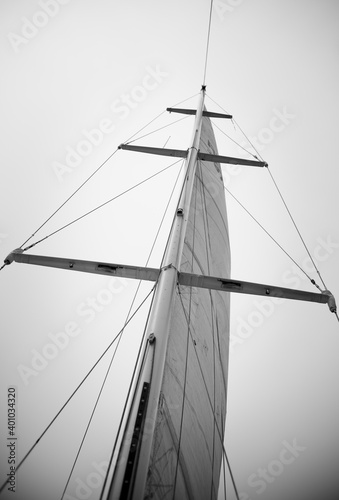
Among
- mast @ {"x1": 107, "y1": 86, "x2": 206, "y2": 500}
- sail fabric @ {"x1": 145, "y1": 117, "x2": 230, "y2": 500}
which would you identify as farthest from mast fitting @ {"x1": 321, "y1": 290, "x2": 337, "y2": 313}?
mast @ {"x1": 107, "y1": 86, "x2": 206, "y2": 500}

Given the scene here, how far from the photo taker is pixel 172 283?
2465mm

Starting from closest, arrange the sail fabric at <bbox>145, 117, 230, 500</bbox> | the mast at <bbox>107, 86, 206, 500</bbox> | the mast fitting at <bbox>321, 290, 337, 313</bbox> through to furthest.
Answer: the mast at <bbox>107, 86, 206, 500</bbox>, the sail fabric at <bbox>145, 117, 230, 500</bbox>, the mast fitting at <bbox>321, 290, 337, 313</bbox>

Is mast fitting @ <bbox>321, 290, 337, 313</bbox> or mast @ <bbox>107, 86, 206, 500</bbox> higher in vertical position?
mast fitting @ <bbox>321, 290, 337, 313</bbox>

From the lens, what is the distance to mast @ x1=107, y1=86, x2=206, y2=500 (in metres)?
1.46

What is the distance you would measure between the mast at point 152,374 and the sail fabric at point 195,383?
26cm

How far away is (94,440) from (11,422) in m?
12.6

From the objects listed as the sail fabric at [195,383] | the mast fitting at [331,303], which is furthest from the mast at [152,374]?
the mast fitting at [331,303]

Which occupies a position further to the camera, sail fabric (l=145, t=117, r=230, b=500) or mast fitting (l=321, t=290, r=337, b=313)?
mast fitting (l=321, t=290, r=337, b=313)

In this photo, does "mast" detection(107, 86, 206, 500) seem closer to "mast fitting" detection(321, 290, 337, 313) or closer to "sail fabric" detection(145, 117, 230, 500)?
"sail fabric" detection(145, 117, 230, 500)

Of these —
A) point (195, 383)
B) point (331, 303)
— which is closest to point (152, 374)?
point (195, 383)

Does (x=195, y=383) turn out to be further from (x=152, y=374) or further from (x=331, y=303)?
(x=331, y=303)

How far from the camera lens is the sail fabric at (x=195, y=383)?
6.90 ft

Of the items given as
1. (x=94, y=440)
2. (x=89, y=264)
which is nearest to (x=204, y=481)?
(x=89, y=264)

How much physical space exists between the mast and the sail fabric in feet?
0.85
